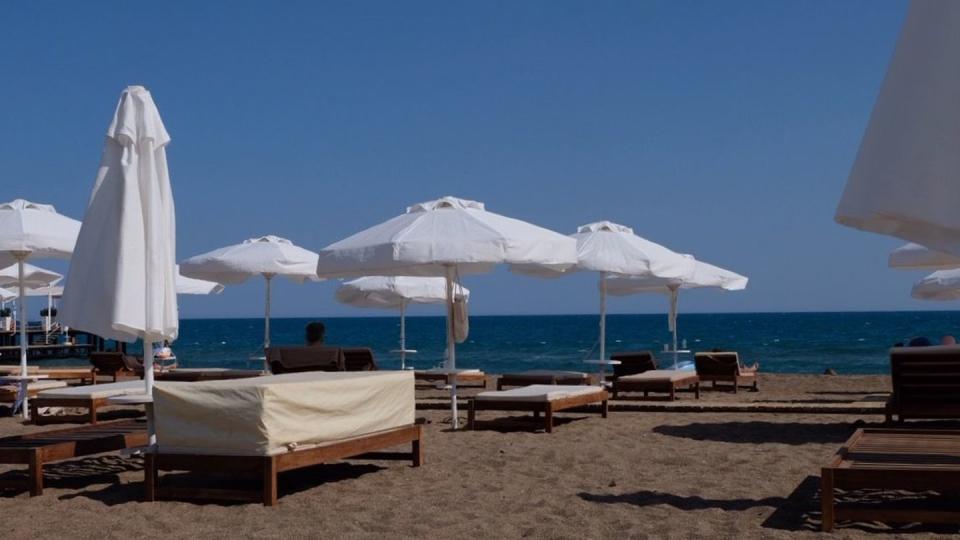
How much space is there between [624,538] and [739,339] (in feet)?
224

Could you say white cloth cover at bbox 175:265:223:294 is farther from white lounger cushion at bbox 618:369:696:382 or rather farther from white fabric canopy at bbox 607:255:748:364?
white lounger cushion at bbox 618:369:696:382

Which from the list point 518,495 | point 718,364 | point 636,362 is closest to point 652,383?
point 636,362

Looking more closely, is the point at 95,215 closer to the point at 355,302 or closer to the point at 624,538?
the point at 624,538

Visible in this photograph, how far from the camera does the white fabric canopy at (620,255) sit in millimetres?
13516

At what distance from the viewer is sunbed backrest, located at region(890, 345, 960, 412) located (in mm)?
8859

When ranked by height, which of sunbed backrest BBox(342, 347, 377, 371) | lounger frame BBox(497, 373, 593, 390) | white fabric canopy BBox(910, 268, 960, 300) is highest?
white fabric canopy BBox(910, 268, 960, 300)

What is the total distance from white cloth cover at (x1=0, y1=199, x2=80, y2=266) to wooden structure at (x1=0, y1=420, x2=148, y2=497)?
3.83m

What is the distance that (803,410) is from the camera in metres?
11.6

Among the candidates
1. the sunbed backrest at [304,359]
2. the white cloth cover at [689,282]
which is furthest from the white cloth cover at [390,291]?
the sunbed backrest at [304,359]

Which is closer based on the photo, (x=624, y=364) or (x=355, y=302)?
(x=624, y=364)

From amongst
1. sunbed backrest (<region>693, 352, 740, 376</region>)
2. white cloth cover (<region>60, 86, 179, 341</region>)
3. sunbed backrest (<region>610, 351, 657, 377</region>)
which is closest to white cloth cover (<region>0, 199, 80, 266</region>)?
white cloth cover (<region>60, 86, 179, 341</region>)

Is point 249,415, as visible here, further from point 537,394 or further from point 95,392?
point 95,392

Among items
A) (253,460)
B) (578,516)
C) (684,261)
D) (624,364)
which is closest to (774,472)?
(578,516)

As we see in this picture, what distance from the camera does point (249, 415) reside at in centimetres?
642
